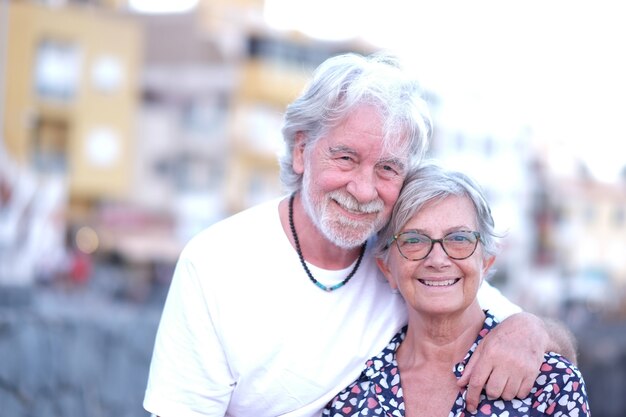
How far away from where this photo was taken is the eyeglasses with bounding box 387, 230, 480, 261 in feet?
11.0

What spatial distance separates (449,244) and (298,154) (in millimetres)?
691

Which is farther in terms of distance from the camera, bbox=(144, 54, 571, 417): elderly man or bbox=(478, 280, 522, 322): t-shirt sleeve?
bbox=(478, 280, 522, 322): t-shirt sleeve

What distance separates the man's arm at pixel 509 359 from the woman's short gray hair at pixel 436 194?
0.29 metres

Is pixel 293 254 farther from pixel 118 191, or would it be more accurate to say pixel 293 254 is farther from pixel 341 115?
pixel 118 191

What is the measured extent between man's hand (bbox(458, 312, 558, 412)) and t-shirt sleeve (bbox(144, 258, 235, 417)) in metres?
0.84

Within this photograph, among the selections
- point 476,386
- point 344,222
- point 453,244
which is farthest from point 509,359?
point 344,222

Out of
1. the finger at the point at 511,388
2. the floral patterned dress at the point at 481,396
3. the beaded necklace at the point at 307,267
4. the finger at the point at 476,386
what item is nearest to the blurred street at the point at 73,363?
the beaded necklace at the point at 307,267

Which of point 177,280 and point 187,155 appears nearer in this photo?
point 177,280

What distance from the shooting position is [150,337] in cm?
662

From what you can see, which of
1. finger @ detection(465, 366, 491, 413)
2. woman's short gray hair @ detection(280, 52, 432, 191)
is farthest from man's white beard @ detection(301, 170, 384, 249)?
finger @ detection(465, 366, 491, 413)

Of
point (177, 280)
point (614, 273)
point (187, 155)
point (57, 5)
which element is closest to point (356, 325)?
point (177, 280)

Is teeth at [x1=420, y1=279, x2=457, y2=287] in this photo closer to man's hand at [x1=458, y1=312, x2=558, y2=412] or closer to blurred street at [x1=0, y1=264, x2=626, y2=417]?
man's hand at [x1=458, y1=312, x2=558, y2=412]

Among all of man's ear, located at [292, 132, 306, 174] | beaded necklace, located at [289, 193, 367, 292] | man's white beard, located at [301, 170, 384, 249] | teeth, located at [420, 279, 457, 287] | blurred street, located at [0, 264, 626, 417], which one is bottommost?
blurred street, located at [0, 264, 626, 417]

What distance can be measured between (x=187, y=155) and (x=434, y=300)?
40145mm
